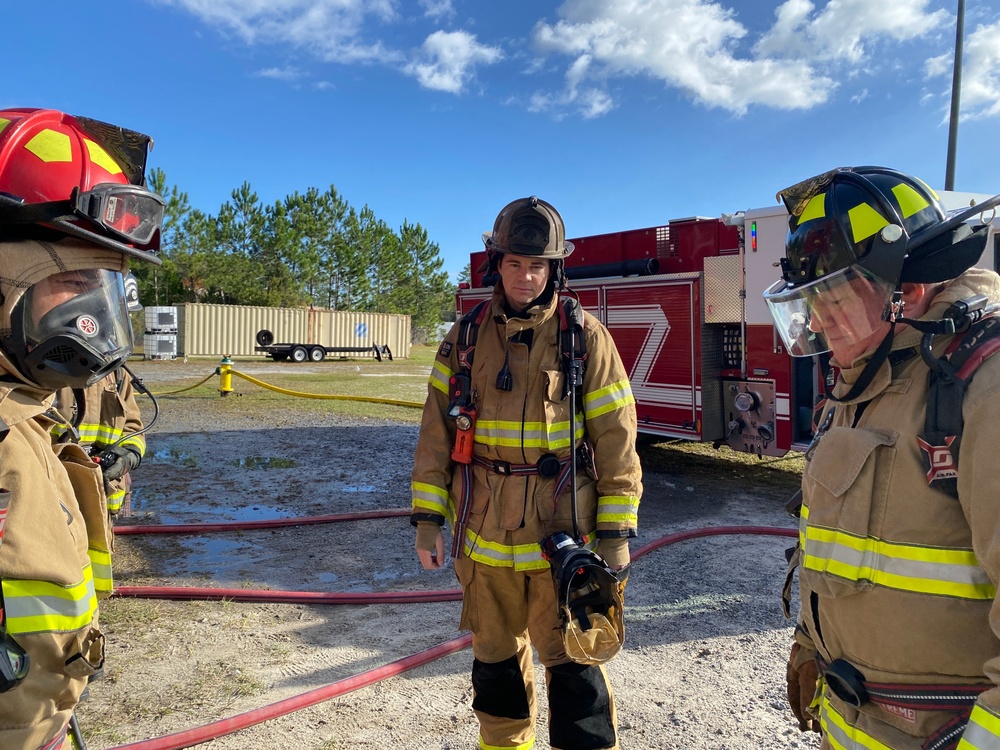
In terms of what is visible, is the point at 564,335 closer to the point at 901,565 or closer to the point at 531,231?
the point at 531,231

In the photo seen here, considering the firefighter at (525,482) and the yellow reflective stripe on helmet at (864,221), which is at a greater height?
the yellow reflective stripe on helmet at (864,221)

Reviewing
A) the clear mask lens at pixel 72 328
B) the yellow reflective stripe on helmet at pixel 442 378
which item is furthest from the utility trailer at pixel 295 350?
the clear mask lens at pixel 72 328

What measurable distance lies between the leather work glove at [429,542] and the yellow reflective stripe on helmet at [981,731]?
1713 millimetres

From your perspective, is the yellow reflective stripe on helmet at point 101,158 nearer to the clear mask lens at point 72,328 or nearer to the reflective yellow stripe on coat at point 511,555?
the clear mask lens at point 72,328

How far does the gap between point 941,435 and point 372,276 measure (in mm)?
45094

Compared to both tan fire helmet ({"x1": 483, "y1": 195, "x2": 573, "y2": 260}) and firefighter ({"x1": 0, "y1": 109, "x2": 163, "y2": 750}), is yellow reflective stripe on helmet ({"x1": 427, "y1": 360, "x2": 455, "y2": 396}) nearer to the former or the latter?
tan fire helmet ({"x1": 483, "y1": 195, "x2": 573, "y2": 260})

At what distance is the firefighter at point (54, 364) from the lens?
1.17 metres

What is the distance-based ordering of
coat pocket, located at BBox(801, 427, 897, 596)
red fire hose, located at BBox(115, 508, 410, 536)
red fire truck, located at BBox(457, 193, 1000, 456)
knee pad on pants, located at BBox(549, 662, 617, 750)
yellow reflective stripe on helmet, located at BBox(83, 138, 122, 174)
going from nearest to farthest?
coat pocket, located at BBox(801, 427, 897, 596), yellow reflective stripe on helmet, located at BBox(83, 138, 122, 174), knee pad on pants, located at BBox(549, 662, 617, 750), red fire hose, located at BBox(115, 508, 410, 536), red fire truck, located at BBox(457, 193, 1000, 456)

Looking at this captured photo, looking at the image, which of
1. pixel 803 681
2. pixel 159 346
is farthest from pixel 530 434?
pixel 159 346

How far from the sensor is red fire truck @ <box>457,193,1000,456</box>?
232 inches

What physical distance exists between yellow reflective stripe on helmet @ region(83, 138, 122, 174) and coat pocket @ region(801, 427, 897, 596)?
1.73 m

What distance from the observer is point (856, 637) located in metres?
1.33

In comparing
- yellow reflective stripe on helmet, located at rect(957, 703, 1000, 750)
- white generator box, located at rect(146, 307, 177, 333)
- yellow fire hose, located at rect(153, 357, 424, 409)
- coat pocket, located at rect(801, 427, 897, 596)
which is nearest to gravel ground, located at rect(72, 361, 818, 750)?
coat pocket, located at rect(801, 427, 897, 596)

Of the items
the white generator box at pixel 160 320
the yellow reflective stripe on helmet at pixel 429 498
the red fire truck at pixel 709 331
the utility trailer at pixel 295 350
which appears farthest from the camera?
the utility trailer at pixel 295 350
